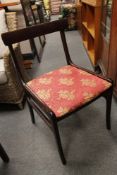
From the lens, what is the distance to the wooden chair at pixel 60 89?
0.96 m

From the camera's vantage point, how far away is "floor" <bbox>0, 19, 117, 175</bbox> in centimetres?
111

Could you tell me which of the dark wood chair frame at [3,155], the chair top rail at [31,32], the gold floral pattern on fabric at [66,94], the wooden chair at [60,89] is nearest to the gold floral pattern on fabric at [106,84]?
the wooden chair at [60,89]

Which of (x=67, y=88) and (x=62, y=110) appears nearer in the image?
(x=62, y=110)

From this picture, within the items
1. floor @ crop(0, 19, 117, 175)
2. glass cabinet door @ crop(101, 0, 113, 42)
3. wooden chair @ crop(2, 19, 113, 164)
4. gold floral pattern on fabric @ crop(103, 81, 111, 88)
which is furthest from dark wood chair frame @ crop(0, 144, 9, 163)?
glass cabinet door @ crop(101, 0, 113, 42)

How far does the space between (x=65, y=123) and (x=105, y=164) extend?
0.49 meters

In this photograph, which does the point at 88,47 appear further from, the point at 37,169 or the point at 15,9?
the point at 37,169

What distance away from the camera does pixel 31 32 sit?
121 centimetres

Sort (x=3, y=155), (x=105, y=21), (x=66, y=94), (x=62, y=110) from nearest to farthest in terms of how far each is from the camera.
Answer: (x=62, y=110)
(x=66, y=94)
(x=3, y=155)
(x=105, y=21)

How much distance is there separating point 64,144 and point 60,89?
0.47 metres

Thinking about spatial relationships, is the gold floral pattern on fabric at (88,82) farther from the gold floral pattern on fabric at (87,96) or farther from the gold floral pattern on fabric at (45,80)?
the gold floral pattern on fabric at (45,80)

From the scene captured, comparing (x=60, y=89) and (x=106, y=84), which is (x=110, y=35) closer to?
(x=106, y=84)

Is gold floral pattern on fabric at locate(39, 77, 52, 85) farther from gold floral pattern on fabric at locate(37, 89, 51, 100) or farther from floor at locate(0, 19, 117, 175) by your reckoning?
floor at locate(0, 19, 117, 175)

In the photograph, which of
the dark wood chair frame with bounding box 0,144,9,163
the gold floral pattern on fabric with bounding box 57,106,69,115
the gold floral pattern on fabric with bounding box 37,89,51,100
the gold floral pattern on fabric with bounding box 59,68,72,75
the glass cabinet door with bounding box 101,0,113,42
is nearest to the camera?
the gold floral pattern on fabric with bounding box 57,106,69,115

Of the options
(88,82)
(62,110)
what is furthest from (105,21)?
(62,110)
